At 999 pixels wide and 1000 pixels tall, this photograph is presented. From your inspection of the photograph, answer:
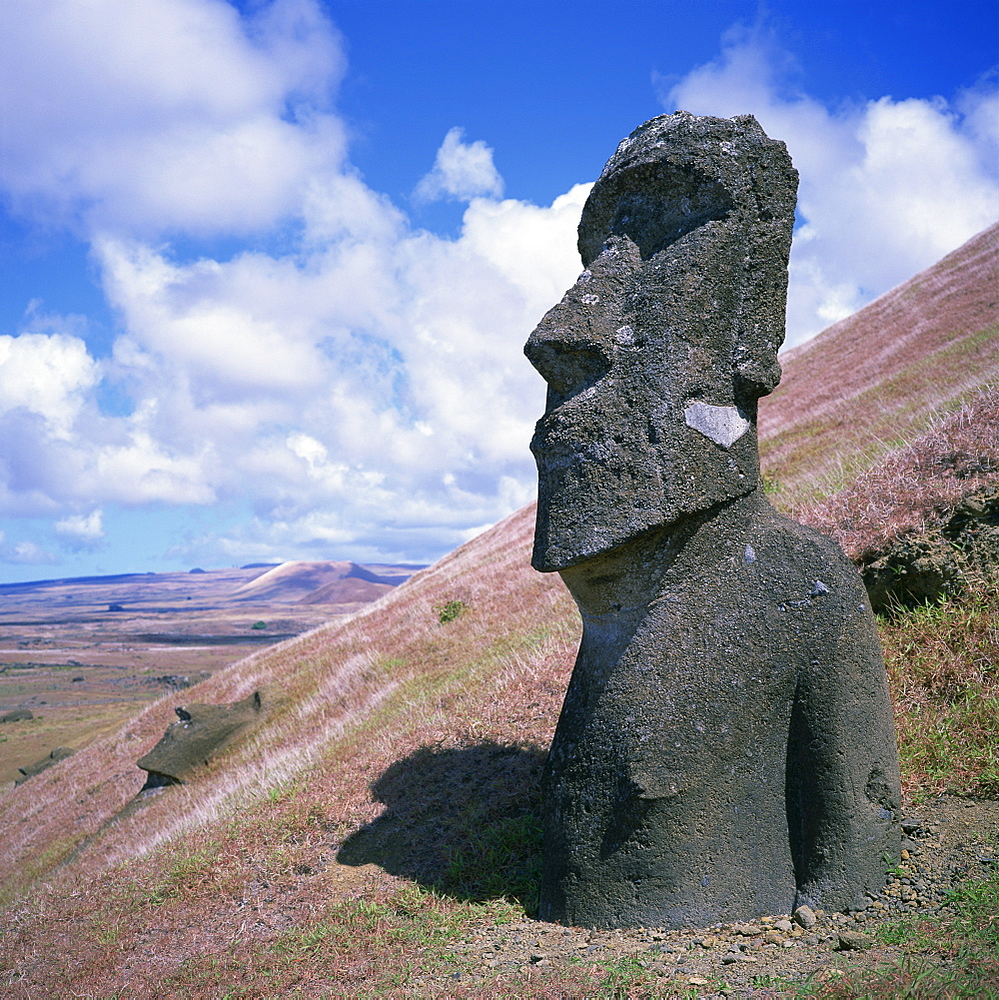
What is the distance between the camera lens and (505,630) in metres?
11.7

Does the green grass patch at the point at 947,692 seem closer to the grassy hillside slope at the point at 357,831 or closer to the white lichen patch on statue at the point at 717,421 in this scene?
the grassy hillside slope at the point at 357,831

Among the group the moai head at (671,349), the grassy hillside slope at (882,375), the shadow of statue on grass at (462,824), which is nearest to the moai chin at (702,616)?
the moai head at (671,349)

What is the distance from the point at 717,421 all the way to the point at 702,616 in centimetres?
96

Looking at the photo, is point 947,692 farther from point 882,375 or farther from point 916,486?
point 882,375

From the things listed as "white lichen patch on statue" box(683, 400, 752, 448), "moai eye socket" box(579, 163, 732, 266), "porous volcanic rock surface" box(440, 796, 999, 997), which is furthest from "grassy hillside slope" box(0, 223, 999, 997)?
"moai eye socket" box(579, 163, 732, 266)

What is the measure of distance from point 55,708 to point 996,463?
5300 centimetres

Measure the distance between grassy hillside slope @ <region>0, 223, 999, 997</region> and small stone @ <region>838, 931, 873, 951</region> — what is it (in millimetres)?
991

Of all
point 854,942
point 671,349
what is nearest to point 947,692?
point 854,942

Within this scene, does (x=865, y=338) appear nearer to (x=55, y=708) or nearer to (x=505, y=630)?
(x=505, y=630)

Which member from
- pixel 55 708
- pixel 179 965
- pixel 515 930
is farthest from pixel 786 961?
pixel 55 708

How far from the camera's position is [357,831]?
19.5ft

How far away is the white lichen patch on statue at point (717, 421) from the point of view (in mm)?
3969

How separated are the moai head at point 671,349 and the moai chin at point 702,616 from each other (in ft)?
0.04

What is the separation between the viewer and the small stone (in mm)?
3408
